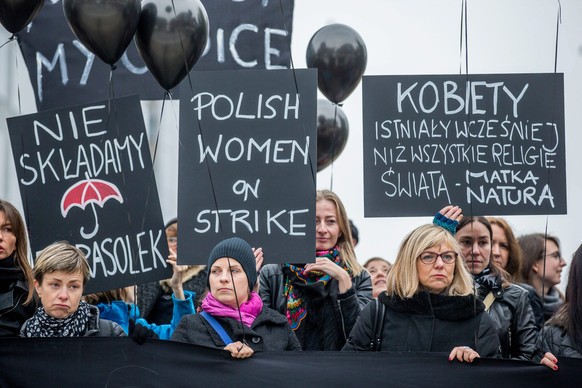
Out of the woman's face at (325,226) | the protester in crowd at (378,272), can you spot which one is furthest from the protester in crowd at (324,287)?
the protester in crowd at (378,272)

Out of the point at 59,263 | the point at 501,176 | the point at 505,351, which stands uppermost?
the point at 501,176

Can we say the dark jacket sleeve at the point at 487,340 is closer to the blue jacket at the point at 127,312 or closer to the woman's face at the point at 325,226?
the woman's face at the point at 325,226

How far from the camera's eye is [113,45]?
20.7 ft

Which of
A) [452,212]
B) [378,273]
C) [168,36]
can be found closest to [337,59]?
[168,36]

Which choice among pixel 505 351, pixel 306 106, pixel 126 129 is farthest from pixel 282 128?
pixel 505 351

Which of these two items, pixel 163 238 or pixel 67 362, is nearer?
pixel 67 362

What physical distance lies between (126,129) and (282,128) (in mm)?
815

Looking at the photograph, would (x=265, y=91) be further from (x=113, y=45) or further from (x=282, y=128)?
(x=113, y=45)

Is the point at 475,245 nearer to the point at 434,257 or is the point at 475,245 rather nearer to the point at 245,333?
the point at 434,257

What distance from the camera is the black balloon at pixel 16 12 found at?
6.33 metres

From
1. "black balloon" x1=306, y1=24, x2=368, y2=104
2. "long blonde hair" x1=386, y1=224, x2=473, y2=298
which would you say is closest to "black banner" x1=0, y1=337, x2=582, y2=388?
"long blonde hair" x1=386, y1=224, x2=473, y2=298

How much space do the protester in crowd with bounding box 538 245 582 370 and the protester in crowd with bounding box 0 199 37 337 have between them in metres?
2.47

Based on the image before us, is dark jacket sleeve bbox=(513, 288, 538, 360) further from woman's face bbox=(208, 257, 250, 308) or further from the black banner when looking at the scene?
woman's face bbox=(208, 257, 250, 308)

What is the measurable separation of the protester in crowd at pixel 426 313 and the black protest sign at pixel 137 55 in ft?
8.90
